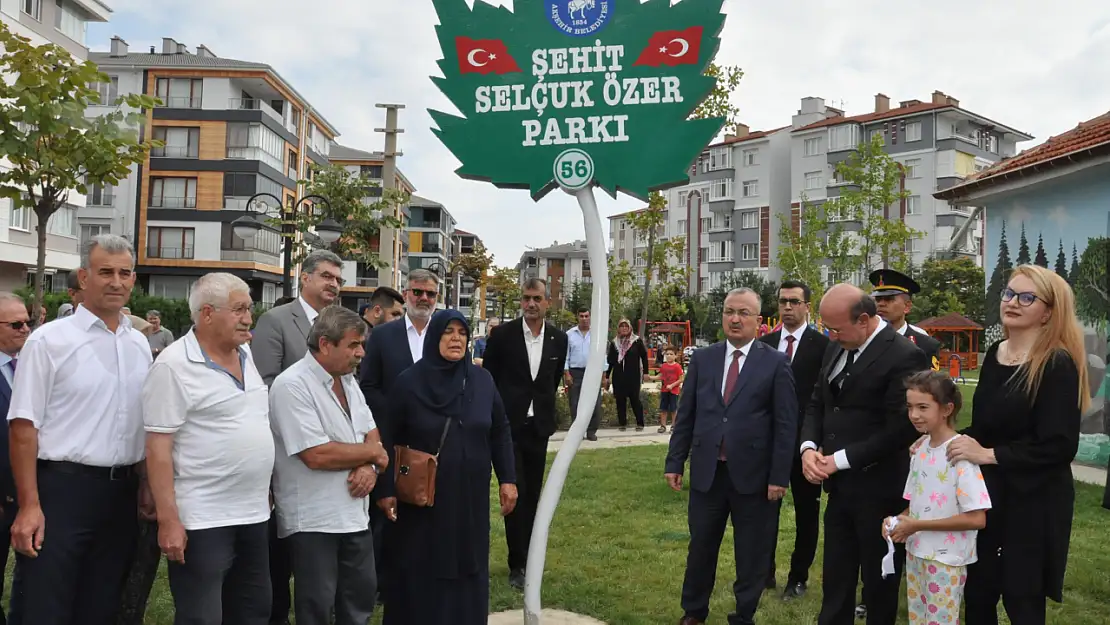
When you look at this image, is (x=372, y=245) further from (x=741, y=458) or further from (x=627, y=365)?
(x=741, y=458)

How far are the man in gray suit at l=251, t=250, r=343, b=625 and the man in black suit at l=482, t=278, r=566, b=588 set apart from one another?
5.50 ft

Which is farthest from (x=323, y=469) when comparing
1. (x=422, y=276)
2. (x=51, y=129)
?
(x=51, y=129)

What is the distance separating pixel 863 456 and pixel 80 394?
3.69 meters

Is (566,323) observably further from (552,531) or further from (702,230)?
(552,531)

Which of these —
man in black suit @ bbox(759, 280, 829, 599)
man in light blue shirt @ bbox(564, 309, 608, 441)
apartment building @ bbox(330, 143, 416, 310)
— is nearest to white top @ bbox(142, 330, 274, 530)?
man in black suit @ bbox(759, 280, 829, 599)

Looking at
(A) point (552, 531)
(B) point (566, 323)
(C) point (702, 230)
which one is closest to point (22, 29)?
(B) point (566, 323)

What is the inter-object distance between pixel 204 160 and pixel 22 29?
16875mm

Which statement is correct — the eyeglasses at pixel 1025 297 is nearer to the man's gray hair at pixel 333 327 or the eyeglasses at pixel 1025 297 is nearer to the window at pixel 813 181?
the man's gray hair at pixel 333 327

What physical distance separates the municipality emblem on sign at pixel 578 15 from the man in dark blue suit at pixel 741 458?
1.82 meters

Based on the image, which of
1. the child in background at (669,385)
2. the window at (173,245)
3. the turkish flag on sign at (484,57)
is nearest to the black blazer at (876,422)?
the turkish flag on sign at (484,57)

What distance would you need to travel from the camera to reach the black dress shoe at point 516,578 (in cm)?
637

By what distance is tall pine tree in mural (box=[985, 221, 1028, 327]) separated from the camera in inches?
579

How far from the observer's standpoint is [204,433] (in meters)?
3.73

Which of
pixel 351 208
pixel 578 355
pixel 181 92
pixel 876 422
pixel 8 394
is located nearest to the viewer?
pixel 8 394
